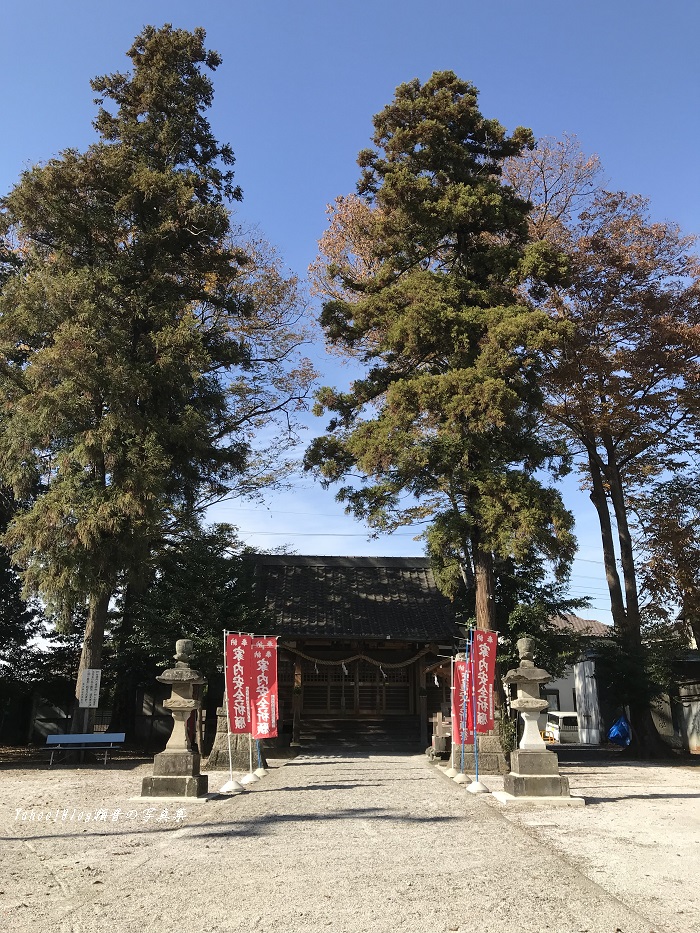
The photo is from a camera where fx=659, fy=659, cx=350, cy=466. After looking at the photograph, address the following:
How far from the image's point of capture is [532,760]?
Result: 827cm

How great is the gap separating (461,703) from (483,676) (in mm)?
835

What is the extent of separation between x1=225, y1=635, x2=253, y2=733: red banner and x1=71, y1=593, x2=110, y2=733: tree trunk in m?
3.43

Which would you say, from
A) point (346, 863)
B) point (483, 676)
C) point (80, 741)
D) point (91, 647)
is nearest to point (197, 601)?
point (91, 647)

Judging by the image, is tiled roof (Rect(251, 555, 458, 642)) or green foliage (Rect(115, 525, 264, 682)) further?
tiled roof (Rect(251, 555, 458, 642))

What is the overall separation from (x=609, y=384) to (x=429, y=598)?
24.9 ft

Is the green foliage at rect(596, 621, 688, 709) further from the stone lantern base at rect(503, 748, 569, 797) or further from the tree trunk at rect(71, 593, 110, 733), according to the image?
the tree trunk at rect(71, 593, 110, 733)

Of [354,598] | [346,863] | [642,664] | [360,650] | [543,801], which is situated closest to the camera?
[346,863]

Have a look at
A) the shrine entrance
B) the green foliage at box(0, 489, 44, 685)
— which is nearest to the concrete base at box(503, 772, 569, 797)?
the shrine entrance

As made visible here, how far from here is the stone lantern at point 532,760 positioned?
8.12 meters

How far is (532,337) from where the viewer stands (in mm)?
11047

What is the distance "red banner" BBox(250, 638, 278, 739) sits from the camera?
34.2 ft

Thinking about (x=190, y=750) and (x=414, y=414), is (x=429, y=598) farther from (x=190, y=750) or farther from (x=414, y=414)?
(x=190, y=750)

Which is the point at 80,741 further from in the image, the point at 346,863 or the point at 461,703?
the point at 346,863

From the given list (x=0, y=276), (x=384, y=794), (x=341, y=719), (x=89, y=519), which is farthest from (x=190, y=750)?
(x=0, y=276)
